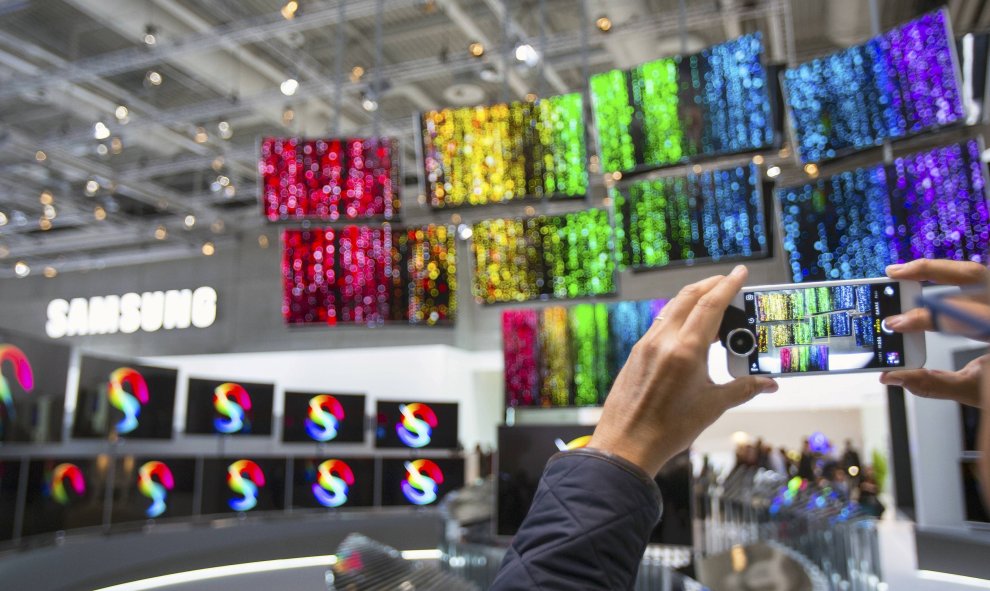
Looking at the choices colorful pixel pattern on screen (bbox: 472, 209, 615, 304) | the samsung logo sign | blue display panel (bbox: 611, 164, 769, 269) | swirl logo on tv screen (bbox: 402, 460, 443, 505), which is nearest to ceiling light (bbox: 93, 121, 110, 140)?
swirl logo on tv screen (bbox: 402, 460, 443, 505)

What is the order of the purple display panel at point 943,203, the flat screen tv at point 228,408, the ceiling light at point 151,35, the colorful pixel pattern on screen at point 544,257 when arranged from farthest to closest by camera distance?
the ceiling light at point 151,35, the flat screen tv at point 228,408, the colorful pixel pattern on screen at point 544,257, the purple display panel at point 943,203

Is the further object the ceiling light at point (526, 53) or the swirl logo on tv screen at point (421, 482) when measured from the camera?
the swirl logo on tv screen at point (421, 482)

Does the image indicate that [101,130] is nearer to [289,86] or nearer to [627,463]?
[289,86]

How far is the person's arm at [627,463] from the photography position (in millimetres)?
690

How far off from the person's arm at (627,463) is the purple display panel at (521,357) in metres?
3.61

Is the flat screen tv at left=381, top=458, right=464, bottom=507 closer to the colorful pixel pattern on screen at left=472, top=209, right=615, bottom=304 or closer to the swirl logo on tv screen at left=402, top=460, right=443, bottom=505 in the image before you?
the swirl logo on tv screen at left=402, top=460, right=443, bottom=505

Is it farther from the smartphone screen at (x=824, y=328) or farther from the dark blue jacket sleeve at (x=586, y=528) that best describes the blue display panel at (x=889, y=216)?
the dark blue jacket sleeve at (x=586, y=528)

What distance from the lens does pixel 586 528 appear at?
689mm

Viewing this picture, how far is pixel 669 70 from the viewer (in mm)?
3641

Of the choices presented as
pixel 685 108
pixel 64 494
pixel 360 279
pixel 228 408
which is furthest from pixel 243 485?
pixel 685 108

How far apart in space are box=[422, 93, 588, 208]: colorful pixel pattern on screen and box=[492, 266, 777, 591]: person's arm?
3.22 metres

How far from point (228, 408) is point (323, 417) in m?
1.11

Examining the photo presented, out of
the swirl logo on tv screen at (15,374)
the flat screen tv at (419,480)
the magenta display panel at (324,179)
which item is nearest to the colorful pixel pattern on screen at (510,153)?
the magenta display panel at (324,179)

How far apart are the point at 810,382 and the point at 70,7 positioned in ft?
29.3
